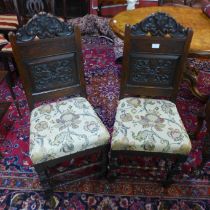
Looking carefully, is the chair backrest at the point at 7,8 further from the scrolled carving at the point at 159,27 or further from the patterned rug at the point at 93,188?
the scrolled carving at the point at 159,27

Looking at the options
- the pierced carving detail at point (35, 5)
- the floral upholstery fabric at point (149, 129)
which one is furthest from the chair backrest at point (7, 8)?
the floral upholstery fabric at point (149, 129)

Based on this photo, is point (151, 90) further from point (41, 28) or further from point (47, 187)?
point (47, 187)

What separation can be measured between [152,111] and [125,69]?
0.33 m

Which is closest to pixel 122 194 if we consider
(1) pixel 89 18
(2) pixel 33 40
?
(2) pixel 33 40

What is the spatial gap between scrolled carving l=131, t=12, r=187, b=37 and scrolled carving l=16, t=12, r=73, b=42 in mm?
435

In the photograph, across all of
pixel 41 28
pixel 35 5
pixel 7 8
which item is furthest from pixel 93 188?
Answer: pixel 7 8

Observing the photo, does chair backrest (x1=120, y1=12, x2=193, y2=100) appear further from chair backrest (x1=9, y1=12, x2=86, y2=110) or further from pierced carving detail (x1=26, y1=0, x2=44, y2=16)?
pierced carving detail (x1=26, y1=0, x2=44, y2=16)

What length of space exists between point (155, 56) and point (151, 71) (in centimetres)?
11

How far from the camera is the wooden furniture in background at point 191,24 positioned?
4.94 feet

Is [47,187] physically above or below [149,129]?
Result: below

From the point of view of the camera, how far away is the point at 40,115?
54.1 inches

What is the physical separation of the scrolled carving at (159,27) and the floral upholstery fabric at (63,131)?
1.90ft

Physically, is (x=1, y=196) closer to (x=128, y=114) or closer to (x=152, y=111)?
(x=128, y=114)

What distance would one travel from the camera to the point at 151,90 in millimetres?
1525
